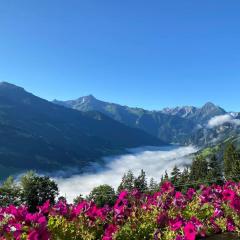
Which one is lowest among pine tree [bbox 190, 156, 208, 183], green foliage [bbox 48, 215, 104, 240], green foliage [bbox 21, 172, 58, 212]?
green foliage [bbox 21, 172, 58, 212]

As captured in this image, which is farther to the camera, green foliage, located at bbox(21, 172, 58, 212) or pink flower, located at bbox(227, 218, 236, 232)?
green foliage, located at bbox(21, 172, 58, 212)

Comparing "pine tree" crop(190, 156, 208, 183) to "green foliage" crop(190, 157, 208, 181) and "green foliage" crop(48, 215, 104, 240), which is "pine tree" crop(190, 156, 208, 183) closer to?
"green foliage" crop(190, 157, 208, 181)

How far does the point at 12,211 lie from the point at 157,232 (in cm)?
241

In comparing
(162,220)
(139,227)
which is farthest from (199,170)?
(139,227)

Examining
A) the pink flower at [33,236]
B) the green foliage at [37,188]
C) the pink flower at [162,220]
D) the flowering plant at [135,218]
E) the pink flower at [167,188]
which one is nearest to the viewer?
the pink flower at [33,236]

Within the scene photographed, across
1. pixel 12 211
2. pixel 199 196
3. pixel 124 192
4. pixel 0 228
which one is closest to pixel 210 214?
pixel 199 196

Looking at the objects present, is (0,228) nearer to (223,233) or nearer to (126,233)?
(126,233)

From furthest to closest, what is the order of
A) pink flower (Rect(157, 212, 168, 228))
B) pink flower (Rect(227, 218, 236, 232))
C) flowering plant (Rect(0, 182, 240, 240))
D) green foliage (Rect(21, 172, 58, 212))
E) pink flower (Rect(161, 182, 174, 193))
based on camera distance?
1. green foliage (Rect(21, 172, 58, 212))
2. pink flower (Rect(161, 182, 174, 193))
3. pink flower (Rect(227, 218, 236, 232))
4. pink flower (Rect(157, 212, 168, 228))
5. flowering plant (Rect(0, 182, 240, 240))

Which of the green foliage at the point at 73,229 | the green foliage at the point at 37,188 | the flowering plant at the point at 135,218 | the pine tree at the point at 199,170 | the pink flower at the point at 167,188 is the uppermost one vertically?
the pink flower at the point at 167,188

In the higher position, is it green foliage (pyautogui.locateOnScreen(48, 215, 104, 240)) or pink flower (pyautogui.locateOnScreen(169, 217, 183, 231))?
pink flower (pyautogui.locateOnScreen(169, 217, 183, 231))

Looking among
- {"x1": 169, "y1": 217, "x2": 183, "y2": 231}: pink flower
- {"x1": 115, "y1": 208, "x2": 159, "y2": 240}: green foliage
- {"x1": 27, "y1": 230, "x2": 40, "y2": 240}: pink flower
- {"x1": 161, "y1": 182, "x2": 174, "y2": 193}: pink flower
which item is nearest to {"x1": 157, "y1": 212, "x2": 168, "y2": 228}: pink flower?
{"x1": 115, "y1": 208, "x2": 159, "y2": 240}: green foliage

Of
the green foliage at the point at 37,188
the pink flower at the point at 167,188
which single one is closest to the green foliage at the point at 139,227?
the pink flower at the point at 167,188

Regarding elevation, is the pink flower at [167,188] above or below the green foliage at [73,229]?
→ above

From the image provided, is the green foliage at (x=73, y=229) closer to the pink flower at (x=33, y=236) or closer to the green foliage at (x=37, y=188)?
the pink flower at (x=33, y=236)
